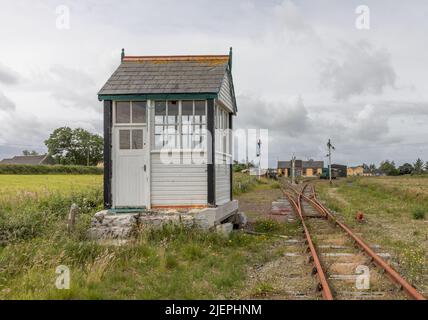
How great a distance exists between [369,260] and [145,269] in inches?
163

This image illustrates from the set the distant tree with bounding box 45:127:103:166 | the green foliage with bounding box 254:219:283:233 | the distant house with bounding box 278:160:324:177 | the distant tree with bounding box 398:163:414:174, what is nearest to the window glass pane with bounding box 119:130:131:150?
the green foliage with bounding box 254:219:283:233

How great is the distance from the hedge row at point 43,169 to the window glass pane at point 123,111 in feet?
184

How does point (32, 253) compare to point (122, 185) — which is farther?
point (122, 185)

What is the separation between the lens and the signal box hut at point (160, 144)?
450 inches

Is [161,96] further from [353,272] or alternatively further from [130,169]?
[353,272]

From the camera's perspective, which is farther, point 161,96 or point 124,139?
point 124,139

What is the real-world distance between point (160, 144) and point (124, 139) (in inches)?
35.1

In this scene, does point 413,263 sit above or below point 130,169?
below

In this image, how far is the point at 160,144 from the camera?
11594mm

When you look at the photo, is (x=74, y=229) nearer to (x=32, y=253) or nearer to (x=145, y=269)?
(x=32, y=253)

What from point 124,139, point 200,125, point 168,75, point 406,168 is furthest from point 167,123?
point 406,168

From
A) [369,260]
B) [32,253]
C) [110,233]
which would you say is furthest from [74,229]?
[369,260]

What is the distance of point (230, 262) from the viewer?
860 centimetres

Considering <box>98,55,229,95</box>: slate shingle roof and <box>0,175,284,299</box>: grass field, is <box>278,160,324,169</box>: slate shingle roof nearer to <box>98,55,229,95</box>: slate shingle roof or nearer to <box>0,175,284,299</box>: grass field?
<box>98,55,229,95</box>: slate shingle roof
